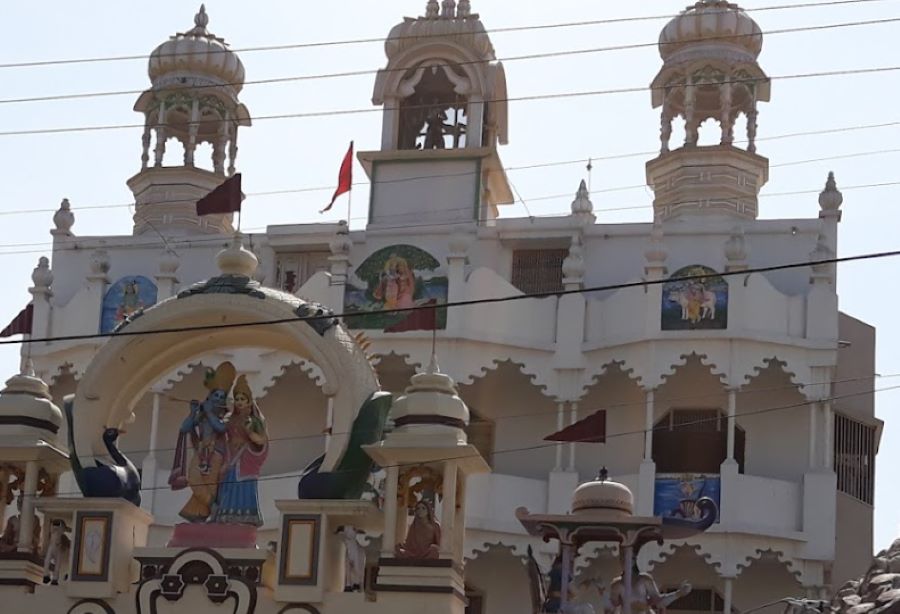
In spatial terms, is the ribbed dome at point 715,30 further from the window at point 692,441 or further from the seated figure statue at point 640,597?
the seated figure statue at point 640,597

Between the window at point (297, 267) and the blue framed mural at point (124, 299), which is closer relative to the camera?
the blue framed mural at point (124, 299)

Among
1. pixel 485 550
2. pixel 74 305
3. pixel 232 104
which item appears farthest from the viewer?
pixel 232 104

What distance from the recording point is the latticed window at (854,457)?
3984cm

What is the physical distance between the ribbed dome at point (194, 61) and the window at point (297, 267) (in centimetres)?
574

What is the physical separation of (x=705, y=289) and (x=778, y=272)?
1994 millimetres

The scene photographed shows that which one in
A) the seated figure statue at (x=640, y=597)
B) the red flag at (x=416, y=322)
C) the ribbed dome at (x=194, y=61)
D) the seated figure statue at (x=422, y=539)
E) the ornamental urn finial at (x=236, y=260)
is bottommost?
the seated figure statue at (x=640, y=597)

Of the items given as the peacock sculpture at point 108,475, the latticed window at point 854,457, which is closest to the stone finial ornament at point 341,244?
the latticed window at point 854,457

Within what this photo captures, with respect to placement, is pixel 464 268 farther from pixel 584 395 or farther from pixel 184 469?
pixel 184 469

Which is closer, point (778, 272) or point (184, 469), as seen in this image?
point (184, 469)

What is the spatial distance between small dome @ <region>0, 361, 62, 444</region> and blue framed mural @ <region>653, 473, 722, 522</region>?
12922mm

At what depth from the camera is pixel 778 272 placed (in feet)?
129

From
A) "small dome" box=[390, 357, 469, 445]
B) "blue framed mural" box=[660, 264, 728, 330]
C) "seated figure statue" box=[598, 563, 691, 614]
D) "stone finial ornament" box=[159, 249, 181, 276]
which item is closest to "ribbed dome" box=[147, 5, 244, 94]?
"stone finial ornament" box=[159, 249, 181, 276]

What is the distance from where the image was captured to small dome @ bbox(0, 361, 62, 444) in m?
27.6

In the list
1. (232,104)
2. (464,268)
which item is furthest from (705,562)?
(232,104)
